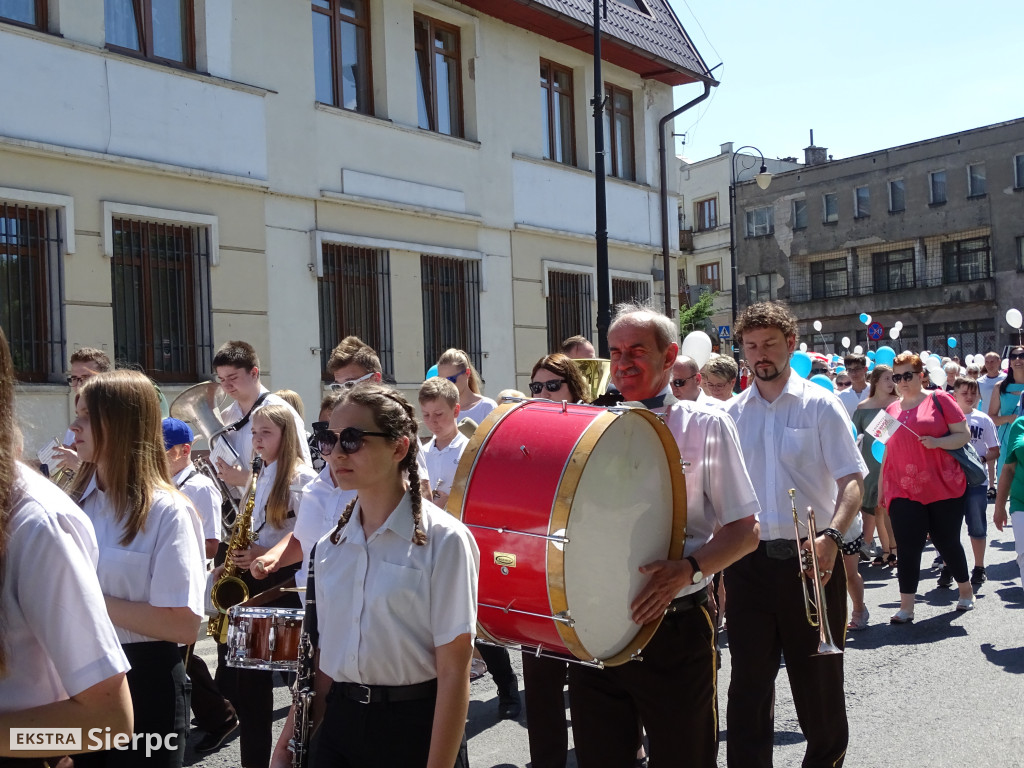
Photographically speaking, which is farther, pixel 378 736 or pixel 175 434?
pixel 175 434

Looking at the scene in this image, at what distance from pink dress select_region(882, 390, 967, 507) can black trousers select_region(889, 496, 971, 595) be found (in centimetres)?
8

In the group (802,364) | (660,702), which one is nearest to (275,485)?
(660,702)

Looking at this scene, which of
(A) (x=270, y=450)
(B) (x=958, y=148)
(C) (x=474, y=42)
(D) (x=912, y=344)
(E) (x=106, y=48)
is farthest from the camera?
(D) (x=912, y=344)

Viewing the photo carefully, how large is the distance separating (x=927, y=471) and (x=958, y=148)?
142 feet

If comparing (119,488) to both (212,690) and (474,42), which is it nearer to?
(212,690)

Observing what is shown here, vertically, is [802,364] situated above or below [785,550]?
above

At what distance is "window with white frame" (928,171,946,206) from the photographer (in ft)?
157

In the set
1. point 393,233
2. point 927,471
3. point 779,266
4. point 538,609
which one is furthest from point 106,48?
point 779,266

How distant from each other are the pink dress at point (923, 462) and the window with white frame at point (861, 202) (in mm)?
44788

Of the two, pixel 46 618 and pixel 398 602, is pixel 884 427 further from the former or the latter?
pixel 46 618

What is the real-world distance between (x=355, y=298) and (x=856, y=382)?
6022mm

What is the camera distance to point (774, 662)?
445 centimetres

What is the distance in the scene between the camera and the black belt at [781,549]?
450cm

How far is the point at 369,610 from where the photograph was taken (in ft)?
9.37
